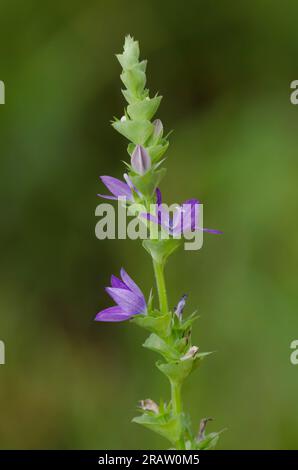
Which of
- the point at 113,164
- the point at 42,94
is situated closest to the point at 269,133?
the point at 113,164

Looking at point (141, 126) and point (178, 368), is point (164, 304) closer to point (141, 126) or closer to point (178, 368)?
point (178, 368)

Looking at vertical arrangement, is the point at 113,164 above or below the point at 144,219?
above

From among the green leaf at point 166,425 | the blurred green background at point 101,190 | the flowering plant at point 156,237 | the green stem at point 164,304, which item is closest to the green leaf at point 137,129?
the flowering plant at point 156,237

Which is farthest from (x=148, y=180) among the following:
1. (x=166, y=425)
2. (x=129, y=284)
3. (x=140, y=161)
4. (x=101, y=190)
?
(x=101, y=190)

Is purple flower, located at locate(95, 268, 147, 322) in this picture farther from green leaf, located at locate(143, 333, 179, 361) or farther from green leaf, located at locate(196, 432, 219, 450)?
green leaf, located at locate(196, 432, 219, 450)

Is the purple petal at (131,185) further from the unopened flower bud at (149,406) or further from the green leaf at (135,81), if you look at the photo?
the unopened flower bud at (149,406)

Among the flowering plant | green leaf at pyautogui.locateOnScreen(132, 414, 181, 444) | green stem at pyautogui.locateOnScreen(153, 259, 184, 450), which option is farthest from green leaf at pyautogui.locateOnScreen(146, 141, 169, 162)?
green leaf at pyautogui.locateOnScreen(132, 414, 181, 444)
